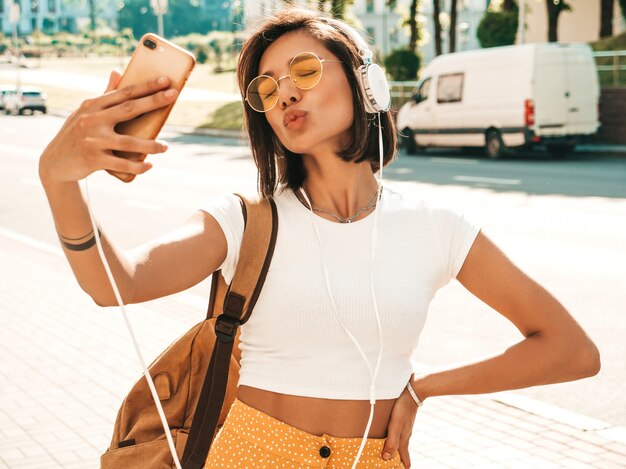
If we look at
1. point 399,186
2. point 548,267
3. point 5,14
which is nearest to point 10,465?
point 548,267

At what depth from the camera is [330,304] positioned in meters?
2.05

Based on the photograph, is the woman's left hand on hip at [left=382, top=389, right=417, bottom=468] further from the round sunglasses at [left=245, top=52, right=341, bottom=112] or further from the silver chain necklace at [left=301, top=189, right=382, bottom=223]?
the round sunglasses at [left=245, top=52, right=341, bottom=112]

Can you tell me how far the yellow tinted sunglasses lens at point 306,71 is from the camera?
2.14m

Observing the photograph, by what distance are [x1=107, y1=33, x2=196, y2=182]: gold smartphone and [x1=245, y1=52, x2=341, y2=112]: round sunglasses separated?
497 millimetres

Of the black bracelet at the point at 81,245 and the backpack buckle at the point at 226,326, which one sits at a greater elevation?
the black bracelet at the point at 81,245

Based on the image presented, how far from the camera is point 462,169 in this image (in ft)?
68.0

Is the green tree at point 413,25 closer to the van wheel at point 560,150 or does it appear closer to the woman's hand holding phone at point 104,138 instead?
the van wheel at point 560,150

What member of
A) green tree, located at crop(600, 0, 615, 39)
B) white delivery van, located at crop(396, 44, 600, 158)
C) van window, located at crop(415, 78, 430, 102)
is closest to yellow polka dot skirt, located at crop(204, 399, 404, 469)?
white delivery van, located at crop(396, 44, 600, 158)

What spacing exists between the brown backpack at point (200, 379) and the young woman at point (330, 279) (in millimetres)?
36

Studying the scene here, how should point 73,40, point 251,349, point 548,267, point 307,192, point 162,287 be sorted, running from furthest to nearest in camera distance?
point 73,40, point 548,267, point 307,192, point 251,349, point 162,287

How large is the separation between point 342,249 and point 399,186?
15358mm

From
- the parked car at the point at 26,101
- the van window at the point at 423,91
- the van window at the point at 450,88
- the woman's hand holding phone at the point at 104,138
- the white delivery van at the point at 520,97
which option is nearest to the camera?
the woman's hand holding phone at the point at 104,138

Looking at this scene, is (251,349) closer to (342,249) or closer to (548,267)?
(342,249)

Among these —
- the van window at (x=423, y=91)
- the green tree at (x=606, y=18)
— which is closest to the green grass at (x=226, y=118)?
the van window at (x=423, y=91)
